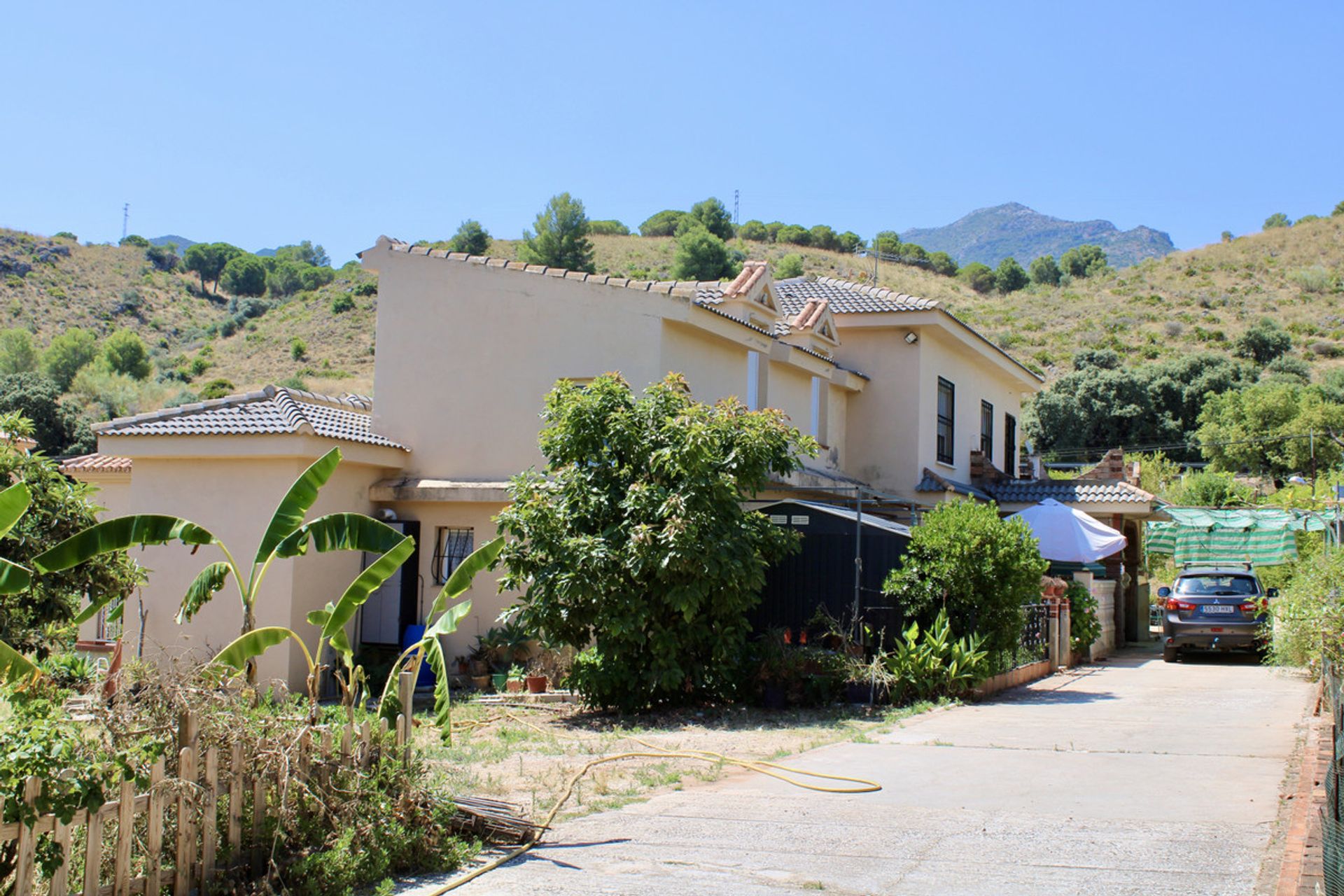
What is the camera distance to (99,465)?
70.5 ft

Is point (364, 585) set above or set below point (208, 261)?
below

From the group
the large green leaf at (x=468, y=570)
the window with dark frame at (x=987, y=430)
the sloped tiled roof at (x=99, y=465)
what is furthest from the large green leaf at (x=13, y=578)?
the window with dark frame at (x=987, y=430)

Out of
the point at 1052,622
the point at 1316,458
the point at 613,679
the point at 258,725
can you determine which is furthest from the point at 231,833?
the point at 1316,458

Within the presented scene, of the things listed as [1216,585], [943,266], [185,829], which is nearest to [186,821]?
[185,829]

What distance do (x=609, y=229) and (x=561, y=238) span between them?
120 ft

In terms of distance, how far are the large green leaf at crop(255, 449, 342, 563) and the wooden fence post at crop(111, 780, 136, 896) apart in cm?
395

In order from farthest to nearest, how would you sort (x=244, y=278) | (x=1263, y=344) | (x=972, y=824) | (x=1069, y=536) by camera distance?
1. (x=244, y=278)
2. (x=1263, y=344)
3. (x=1069, y=536)
4. (x=972, y=824)

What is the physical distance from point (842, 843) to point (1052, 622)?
1255 cm

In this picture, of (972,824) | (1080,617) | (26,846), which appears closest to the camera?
(26,846)

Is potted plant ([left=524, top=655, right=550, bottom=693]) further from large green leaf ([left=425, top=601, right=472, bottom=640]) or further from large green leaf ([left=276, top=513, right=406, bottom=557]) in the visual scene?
large green leaf ([left=425, top=601, right=472, bottom=640])

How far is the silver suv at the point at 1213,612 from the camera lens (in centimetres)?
2053

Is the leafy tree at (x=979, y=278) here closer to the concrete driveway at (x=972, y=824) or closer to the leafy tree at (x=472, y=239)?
the leafy tree at (x=472, y=239)

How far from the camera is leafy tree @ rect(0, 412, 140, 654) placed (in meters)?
10.9

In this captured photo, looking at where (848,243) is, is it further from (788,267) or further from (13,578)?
(13,578)
